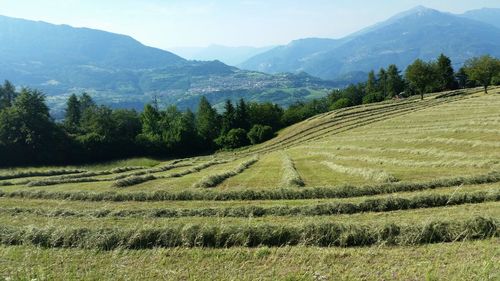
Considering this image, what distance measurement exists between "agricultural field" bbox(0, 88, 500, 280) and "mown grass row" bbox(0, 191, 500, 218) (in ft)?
0.25

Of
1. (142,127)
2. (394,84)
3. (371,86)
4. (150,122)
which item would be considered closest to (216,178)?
(150,122)

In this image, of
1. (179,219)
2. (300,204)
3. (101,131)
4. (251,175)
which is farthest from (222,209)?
(101,131)

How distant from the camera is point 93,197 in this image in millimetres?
27156

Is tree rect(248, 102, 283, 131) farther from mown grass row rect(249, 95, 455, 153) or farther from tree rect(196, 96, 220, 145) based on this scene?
mown grass row rect(249, 95, 455, 153)

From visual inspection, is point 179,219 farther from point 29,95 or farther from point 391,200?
point 29,95

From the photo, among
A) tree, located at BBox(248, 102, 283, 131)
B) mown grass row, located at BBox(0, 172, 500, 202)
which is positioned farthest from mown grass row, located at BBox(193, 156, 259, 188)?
tree, located at BBox(248, 102, 283, 131)

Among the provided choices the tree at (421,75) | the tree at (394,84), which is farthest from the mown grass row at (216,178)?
the tree at (394,84)

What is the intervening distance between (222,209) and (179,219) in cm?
244

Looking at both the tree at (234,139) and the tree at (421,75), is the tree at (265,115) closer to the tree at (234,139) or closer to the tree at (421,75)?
the tree at (234,139)

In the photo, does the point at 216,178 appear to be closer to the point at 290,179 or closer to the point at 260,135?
the point at 290,179

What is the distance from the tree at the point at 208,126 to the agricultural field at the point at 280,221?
2520 inches

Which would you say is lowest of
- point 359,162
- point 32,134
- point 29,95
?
point 359,162

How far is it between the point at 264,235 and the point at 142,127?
318 feet

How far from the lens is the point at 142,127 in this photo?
10806 centimetres
